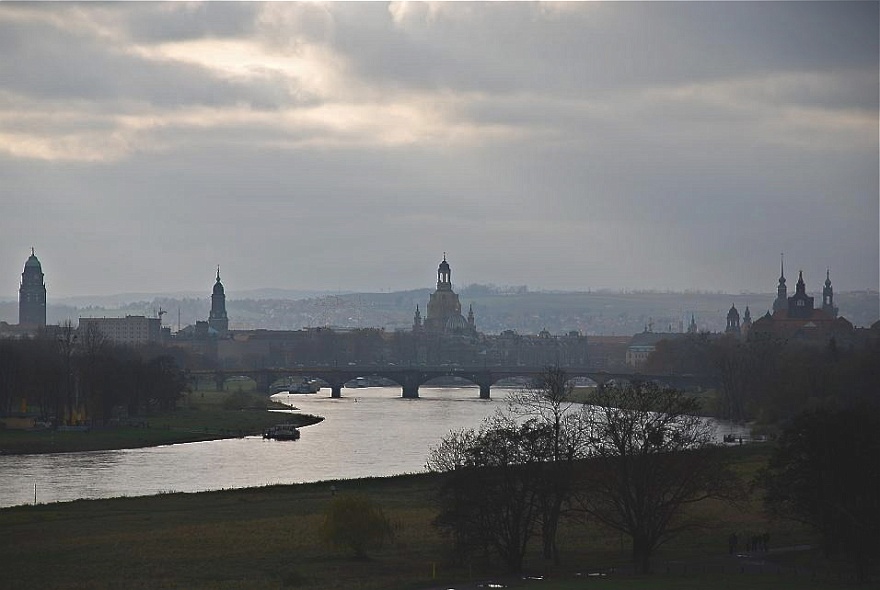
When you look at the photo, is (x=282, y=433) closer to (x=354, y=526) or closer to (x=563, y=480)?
(x=354, y=526)

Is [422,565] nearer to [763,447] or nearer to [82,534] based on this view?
[82,534]

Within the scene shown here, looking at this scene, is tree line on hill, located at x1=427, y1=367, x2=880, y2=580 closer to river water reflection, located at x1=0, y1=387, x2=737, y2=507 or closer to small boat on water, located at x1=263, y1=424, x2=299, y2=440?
river water reflection, located at x1=0, y1=387, x2=737, y2=507

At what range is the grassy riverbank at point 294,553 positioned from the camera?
41594 millimetres

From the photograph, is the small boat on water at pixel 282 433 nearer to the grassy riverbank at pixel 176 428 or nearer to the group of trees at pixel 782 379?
the grassy riverbank at pixel 176 428

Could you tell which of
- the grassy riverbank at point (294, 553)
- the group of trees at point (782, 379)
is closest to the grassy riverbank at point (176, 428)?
the grassy riverbank at point (294, 553)

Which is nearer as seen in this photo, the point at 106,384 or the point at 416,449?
the point at 416,449

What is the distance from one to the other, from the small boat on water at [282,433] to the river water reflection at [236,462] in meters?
0.80

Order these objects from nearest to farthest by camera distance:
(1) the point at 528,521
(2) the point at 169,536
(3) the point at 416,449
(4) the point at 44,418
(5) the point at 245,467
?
(1) the point at 528,521 → (2) the point at 169,536 → (5) the point at 245,467 → (3) the point at 416,449 → (4) the point at 44,418

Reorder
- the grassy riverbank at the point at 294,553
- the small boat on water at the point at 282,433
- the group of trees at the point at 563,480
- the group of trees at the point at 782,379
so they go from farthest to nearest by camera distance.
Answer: the group of trees at the point at 782,379
the small boat on water at the point at 282,433
the group of trees at the point at 563,480
the grassy riverbank at the point at 294,553

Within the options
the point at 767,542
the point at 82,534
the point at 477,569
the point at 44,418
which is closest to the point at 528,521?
the point at 477,569

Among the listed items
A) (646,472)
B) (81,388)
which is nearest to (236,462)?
(81,388)

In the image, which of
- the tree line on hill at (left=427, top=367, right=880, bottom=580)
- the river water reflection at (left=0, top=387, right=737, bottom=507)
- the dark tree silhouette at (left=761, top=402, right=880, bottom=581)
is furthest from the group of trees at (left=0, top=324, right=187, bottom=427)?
the dark tree silhouette at (left=761, top=402, right=880, bottom=581)

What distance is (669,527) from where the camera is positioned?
170 feet

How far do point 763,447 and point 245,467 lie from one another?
96.0 feet
